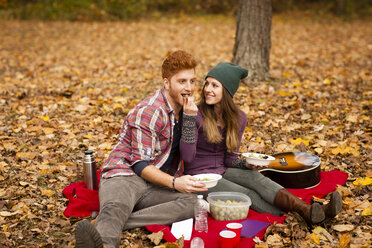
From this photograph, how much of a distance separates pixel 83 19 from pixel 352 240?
14709 millimetres

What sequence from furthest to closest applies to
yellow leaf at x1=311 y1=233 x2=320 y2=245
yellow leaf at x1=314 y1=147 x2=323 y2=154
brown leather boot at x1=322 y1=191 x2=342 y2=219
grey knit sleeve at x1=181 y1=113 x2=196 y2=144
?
1. yellow leaf at x1=314 y1=147 x2=323 y2=154
2. grey knit sleeve at x1=181 y1=113 x2=196 y2=144
3. brown leather boot at x1=322 y1=191 x2=342 y2=219
4. yellow leaf at x1=311 y1=233 x2=320 y2=245

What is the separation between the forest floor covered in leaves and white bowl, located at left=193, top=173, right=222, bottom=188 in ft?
2.10

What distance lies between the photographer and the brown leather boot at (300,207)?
127 inches

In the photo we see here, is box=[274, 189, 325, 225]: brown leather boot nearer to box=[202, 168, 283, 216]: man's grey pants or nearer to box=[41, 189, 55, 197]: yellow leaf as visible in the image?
box=[202, 168, 283, 216]: man's grey pants

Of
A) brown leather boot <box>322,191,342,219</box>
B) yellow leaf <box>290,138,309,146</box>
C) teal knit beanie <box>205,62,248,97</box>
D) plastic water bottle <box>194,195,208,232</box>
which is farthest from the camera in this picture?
yellow leaf <box>290,138,309,146</box>

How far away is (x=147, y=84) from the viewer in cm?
729

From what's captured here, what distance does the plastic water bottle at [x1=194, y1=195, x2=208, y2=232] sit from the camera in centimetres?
333

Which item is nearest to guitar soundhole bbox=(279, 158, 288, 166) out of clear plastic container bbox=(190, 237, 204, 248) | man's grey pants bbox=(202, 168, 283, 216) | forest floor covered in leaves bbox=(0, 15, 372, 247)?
man's grey pants bbox=(202, 168, 283, 216)

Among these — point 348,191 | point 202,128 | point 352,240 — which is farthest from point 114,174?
point 348,191

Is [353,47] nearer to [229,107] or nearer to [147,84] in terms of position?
[147,84]

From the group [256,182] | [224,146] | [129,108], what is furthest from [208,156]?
[129,108]

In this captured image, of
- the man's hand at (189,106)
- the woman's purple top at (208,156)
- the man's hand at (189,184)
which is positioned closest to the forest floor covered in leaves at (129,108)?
the man's hand at (189,184)

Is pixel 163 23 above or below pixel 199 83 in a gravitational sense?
above

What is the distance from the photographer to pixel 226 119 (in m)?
3.90
